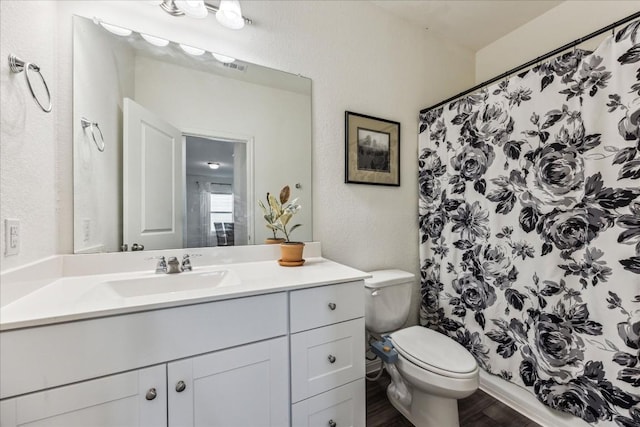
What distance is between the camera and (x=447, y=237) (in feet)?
5.87

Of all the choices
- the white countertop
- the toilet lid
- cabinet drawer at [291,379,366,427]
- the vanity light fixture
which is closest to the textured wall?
the white countertop

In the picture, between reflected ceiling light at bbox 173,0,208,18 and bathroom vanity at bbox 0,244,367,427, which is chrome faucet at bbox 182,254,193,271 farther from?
reflected ceiling light at bbox 173,0,208,18

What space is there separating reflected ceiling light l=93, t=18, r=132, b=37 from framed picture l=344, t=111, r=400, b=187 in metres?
1.20

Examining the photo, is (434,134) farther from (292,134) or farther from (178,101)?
(178,101)

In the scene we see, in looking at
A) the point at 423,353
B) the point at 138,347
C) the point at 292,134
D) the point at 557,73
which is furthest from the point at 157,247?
the point at 557,73

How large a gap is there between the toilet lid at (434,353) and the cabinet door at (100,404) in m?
1.08

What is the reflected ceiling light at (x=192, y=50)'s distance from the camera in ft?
4.27

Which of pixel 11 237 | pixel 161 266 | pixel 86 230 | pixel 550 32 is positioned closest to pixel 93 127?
pixel 86 230

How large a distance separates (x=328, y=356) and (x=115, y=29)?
68.9 inches

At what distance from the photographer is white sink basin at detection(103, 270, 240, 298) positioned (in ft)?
3.46

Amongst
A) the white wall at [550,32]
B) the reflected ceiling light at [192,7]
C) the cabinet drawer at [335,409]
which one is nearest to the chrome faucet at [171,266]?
the cabinet drawer at [335,409]

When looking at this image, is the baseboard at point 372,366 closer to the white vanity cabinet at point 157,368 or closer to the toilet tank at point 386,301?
the toilet tank at point 386,301

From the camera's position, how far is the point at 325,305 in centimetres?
108

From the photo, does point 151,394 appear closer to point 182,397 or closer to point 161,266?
point 182,397
